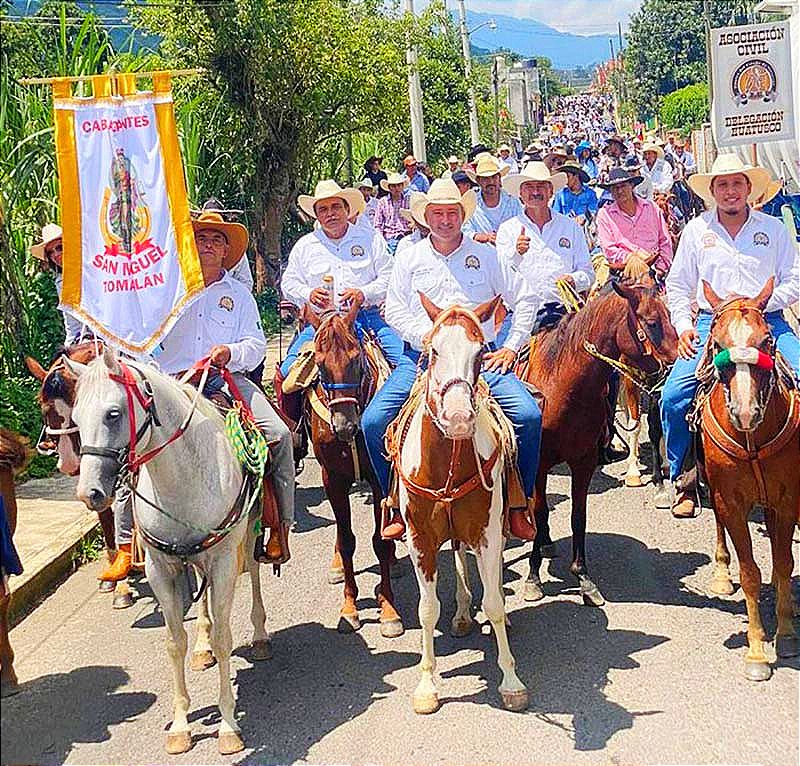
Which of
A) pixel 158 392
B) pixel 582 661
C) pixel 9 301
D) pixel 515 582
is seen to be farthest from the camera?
pixel 9 301

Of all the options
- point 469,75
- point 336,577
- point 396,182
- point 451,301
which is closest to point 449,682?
point 336,577

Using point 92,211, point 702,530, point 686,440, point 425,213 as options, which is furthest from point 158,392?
point 702,530

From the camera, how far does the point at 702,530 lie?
26.5 ft

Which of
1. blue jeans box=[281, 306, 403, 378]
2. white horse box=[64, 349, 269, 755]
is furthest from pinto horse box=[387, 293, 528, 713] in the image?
blue jeans box=[281, 306, 403, 378]

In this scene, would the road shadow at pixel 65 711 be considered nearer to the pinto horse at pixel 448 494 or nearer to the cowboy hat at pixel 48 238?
the pinto horse at pixel 448 494

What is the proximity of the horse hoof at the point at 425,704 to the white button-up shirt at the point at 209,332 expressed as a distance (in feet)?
7.25

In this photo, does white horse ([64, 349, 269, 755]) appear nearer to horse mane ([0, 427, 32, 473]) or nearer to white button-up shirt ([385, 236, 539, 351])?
horse mane ([0, 427, 32, 473])

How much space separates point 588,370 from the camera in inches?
271

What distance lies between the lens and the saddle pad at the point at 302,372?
22.7 ft

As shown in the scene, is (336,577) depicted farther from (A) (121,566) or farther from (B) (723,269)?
(B) (723,269)

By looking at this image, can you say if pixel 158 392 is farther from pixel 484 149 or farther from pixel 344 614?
pixel 484 149

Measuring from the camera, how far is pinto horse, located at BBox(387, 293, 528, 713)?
534cm

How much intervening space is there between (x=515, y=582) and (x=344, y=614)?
4.25 ft

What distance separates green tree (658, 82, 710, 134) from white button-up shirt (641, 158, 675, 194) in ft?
97.4
